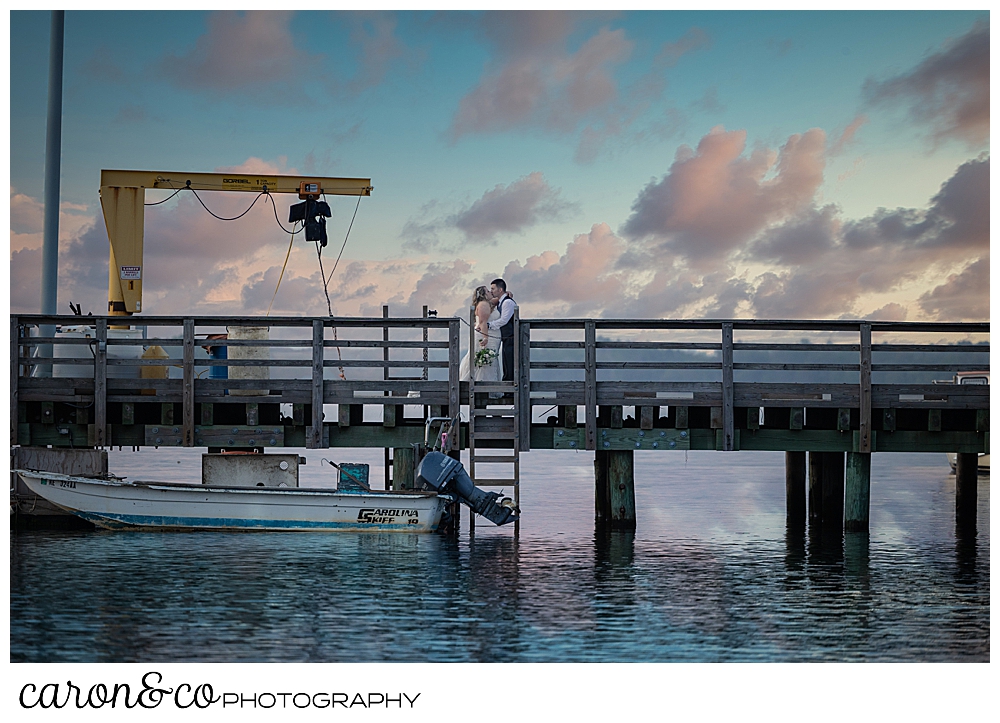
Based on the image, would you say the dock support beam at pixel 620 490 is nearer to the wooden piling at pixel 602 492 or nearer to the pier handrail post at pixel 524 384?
the wooden piling at pixel 602 492

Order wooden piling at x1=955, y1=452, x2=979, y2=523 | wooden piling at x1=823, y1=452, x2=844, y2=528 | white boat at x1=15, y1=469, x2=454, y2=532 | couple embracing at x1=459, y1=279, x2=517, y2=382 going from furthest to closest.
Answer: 1. wooden piling at x1=955, y1=452, x2=979, y2=523
2. wooden piling at x1=823, y1=452, x2=844, y2=528
3. couple embracing at x1=459, y1=279, x2=517, y2=382
4. white boat at x1=15, y1=469, x2=454, y2=532

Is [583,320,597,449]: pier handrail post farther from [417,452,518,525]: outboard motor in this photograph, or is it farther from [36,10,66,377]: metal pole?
[36,10,66,377]: metal pole

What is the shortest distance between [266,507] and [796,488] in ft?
33.1

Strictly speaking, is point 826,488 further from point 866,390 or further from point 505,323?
point 505,323

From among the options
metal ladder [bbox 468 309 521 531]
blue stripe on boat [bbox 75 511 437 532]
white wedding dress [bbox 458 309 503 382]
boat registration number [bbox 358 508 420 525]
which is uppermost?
white wedding dress [bbox 458 309 503 382]

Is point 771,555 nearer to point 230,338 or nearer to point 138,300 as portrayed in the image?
point 230,338

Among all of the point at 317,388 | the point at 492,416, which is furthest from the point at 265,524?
the point at 492,416

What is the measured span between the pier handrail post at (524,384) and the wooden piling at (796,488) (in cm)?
623

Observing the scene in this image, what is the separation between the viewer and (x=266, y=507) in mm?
16219

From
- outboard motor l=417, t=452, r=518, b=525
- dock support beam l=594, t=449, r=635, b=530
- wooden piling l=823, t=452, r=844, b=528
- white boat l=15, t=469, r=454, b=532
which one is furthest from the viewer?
wooden piling l=823, t=452, r=844, b=528

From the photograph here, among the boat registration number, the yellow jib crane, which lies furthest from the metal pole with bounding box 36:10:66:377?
the boat registration number

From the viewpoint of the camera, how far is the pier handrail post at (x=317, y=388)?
1667 cm

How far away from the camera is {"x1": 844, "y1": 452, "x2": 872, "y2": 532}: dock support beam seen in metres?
17.6

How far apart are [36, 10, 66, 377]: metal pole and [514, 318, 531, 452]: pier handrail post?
7413 millimetres
